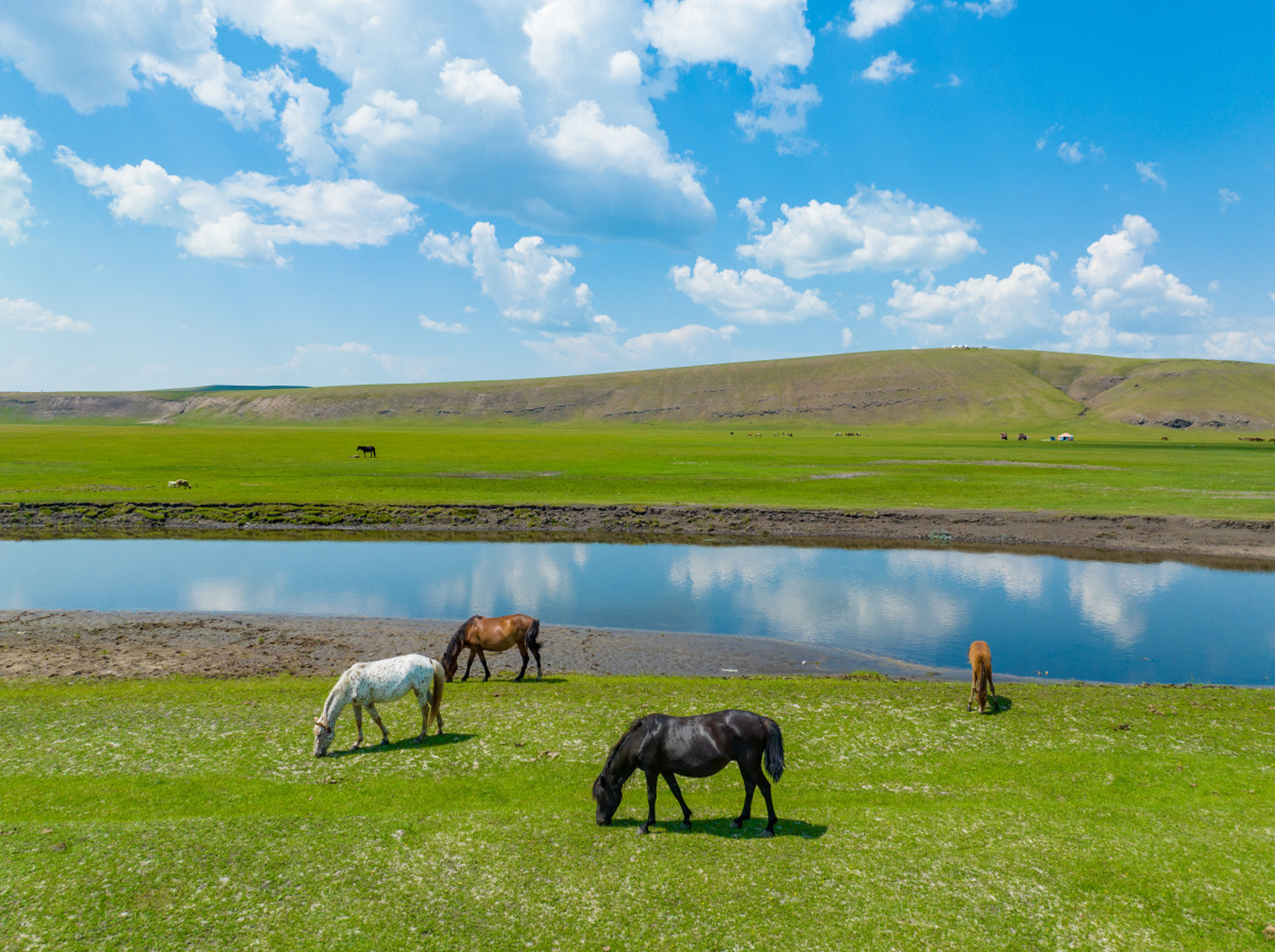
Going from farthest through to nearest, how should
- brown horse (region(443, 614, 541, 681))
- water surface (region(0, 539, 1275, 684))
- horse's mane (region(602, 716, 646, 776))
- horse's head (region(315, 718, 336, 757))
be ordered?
water surface (region(0, 539, 1275, 684))
brown horse (region(443, 614, 541, 681))
horse's head (region(315, 718, 336, 757))
horse's mane (region(602, 716, 646, 776))

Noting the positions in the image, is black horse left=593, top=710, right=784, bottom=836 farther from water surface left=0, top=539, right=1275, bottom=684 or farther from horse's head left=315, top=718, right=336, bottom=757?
water surface left=0, top=539, right=1275, bottom=684

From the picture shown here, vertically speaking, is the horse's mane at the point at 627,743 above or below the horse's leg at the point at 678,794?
above

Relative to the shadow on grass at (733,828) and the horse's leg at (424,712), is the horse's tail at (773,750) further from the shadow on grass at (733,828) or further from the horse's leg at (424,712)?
the horse's leg at (424,712)

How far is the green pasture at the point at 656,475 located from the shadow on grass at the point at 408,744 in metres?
46.2

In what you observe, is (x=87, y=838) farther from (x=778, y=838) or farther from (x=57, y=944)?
(x=778, y=838)

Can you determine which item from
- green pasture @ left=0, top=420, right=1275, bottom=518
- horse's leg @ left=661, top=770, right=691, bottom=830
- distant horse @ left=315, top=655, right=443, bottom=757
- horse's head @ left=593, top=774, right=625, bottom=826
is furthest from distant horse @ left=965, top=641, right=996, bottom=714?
green pasture @ left=0, top=420, right=1275, bottom=518

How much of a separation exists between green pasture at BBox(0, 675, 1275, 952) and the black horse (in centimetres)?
57

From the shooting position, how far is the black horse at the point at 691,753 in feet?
37.5

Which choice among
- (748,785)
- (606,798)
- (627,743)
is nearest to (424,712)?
(606,798)

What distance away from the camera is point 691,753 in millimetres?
11484

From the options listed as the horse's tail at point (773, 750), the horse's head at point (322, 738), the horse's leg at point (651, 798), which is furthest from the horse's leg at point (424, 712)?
the horse's tail at point (773, 750)

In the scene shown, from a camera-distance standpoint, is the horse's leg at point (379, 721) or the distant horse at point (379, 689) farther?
the horse's leg at point (379, 721)

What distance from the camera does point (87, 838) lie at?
11.0 m

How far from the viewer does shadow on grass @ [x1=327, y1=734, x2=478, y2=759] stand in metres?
14.7
